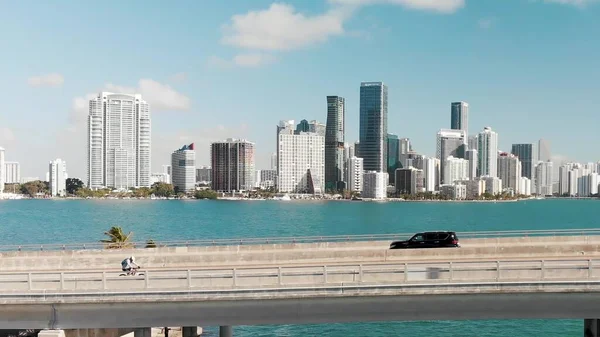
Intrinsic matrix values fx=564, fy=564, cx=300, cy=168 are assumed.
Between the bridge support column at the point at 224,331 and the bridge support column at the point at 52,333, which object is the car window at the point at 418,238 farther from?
the bridge support column at the point at 52,333

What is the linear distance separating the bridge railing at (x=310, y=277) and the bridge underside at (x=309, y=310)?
0.62 metres

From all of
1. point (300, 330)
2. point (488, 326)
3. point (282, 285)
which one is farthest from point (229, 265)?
point (488, 326)

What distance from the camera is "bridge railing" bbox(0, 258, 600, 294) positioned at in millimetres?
21734

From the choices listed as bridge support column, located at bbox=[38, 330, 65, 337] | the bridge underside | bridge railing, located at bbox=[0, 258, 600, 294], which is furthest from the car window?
bridge support column, located at bbox=[38, 330, 65, 337]

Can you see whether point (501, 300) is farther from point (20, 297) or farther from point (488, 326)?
point (488, 326)

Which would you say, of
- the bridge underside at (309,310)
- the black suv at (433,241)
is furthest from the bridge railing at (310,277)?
the black suv at (433,241)

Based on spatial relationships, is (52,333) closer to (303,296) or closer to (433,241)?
(303,296)

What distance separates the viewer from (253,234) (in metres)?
120

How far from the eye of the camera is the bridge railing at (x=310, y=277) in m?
21.7

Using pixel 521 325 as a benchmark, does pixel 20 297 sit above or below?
above

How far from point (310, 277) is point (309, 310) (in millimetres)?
1273

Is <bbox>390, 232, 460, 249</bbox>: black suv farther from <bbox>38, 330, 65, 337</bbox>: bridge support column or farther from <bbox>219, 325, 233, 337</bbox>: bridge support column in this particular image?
<bbox>38, 330, 65, 337</bbox>: bridge support column

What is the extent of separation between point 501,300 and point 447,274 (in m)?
2.21

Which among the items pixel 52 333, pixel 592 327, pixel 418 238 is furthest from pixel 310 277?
pixel 418 238
